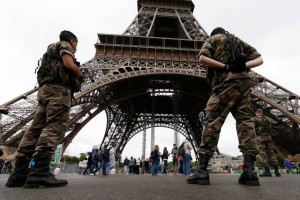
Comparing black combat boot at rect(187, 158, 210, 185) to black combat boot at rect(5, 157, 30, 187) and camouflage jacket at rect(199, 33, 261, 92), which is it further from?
black combat boot at rect(5, 157, 30, 187)

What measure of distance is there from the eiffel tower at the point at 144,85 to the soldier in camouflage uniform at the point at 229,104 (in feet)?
40.9

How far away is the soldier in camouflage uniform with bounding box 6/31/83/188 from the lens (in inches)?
114

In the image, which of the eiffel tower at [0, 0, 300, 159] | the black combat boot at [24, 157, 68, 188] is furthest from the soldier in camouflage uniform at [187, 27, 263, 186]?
the eiffel tower at [0, 0, 300, 159]

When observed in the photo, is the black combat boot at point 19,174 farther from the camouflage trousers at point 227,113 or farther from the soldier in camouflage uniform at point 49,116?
the camouflage trousers at point 227,113

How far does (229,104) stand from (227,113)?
128 millimetres

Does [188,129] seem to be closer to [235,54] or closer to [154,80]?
[154,80]

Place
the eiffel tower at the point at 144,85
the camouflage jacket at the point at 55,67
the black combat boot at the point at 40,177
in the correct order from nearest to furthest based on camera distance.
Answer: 1. the black combat boot at the point at 40,177
2. the camouflage jacket at the point at 55,67
3. the eiffel tower at the point at 144,85

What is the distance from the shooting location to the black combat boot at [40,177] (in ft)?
9.03

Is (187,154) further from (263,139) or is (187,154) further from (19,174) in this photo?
(19,174)

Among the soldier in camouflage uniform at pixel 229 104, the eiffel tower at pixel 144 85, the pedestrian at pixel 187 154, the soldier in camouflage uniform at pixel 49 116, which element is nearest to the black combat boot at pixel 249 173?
the soldier in camouflage uniform at pixel 229 104

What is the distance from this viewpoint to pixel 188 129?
33.4m

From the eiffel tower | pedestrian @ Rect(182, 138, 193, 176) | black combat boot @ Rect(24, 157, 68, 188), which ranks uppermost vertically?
the eiffel tower

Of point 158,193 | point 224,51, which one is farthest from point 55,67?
point 224,51

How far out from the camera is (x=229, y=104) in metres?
3.21
